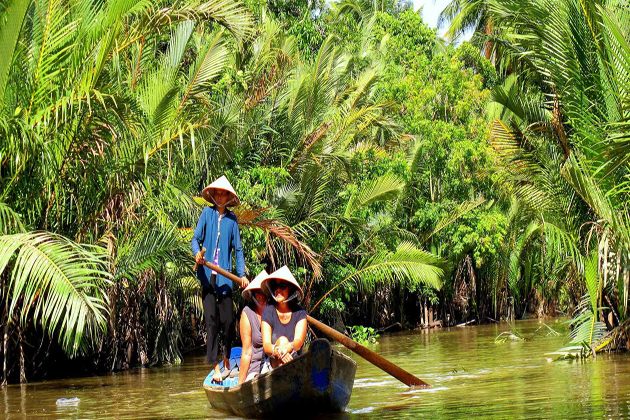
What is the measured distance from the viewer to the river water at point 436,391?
24.1 ft

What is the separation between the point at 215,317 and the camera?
8656 mm

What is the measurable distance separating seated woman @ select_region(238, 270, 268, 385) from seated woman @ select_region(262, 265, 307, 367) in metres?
0.20

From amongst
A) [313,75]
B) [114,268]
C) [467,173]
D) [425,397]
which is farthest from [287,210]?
[425,397]

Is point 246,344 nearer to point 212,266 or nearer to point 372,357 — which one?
point 212,266

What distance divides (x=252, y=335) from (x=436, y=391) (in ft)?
7.42

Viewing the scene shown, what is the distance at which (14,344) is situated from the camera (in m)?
11.8

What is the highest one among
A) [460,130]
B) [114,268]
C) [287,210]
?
[460,130]

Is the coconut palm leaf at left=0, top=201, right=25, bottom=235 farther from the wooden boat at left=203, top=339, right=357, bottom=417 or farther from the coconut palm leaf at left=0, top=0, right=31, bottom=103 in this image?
the wooden boat at left=203, top=339, right=357, bottom=417

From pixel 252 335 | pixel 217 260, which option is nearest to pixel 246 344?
pixel 252 335

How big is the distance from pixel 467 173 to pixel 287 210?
25.5 ft

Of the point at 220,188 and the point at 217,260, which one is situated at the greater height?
the point at 220,188

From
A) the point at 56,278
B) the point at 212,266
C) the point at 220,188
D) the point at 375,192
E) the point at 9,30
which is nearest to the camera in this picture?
the point at 212,266

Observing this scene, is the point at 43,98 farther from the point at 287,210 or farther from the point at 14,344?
the point at 287,210

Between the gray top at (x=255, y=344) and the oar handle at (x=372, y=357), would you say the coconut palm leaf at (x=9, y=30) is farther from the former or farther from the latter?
the oar handle at (x=372, y=357)
